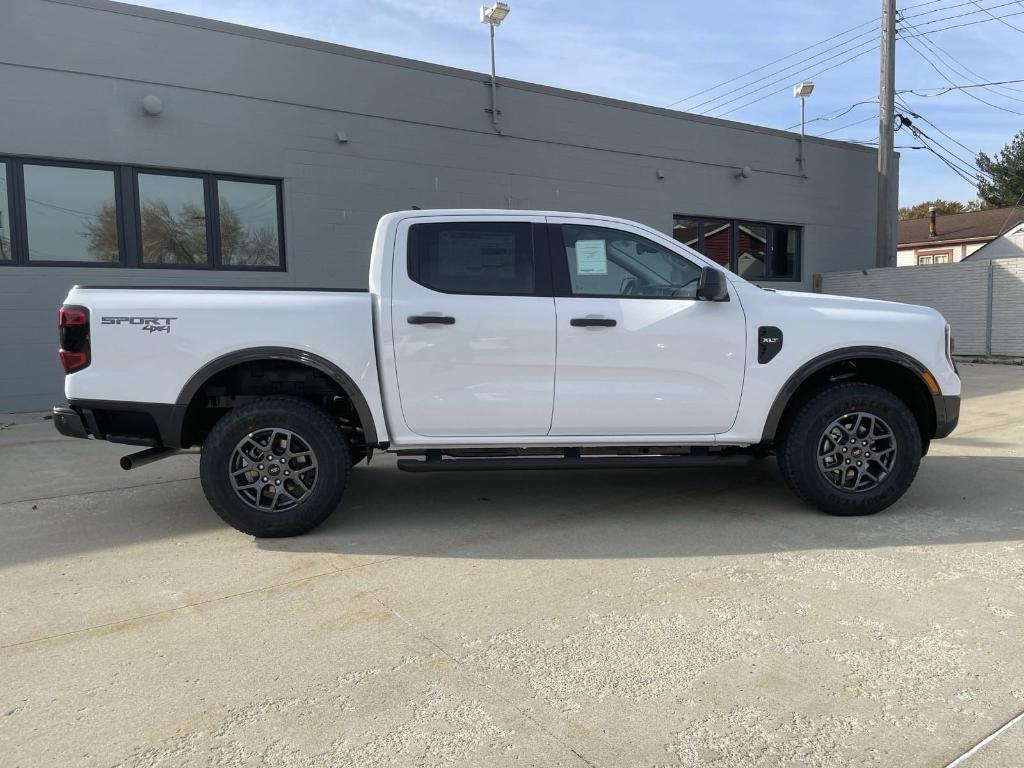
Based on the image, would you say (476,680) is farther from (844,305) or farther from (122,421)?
(844,305)

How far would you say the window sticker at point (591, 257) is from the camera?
4672 mm

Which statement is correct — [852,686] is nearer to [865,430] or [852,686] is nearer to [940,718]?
[940,718]

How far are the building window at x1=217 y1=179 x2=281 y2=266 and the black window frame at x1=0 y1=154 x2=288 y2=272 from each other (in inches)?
2.1

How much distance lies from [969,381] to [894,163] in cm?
767

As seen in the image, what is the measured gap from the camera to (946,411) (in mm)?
4797

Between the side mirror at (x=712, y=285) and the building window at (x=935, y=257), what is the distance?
4024cm

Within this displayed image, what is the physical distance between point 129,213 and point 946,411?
9409mm

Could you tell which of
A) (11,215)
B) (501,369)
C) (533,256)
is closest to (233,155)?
(11,215)

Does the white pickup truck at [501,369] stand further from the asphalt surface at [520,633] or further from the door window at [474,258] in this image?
the asphalt surface at [520,633]

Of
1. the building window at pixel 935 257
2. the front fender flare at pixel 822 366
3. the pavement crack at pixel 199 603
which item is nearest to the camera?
the pavement crack at pixel 199 603

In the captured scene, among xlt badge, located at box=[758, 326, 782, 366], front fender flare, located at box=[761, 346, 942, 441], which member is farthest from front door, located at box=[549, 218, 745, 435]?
front fender flare, located at box=[761, 346, 942, 441]

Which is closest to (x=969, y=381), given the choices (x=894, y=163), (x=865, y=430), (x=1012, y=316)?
(x=1012, y=316)

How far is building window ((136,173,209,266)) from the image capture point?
9.77 meters

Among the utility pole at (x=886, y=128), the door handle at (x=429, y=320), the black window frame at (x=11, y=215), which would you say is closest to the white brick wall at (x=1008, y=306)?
the utility pole at (x=886, y=128)
